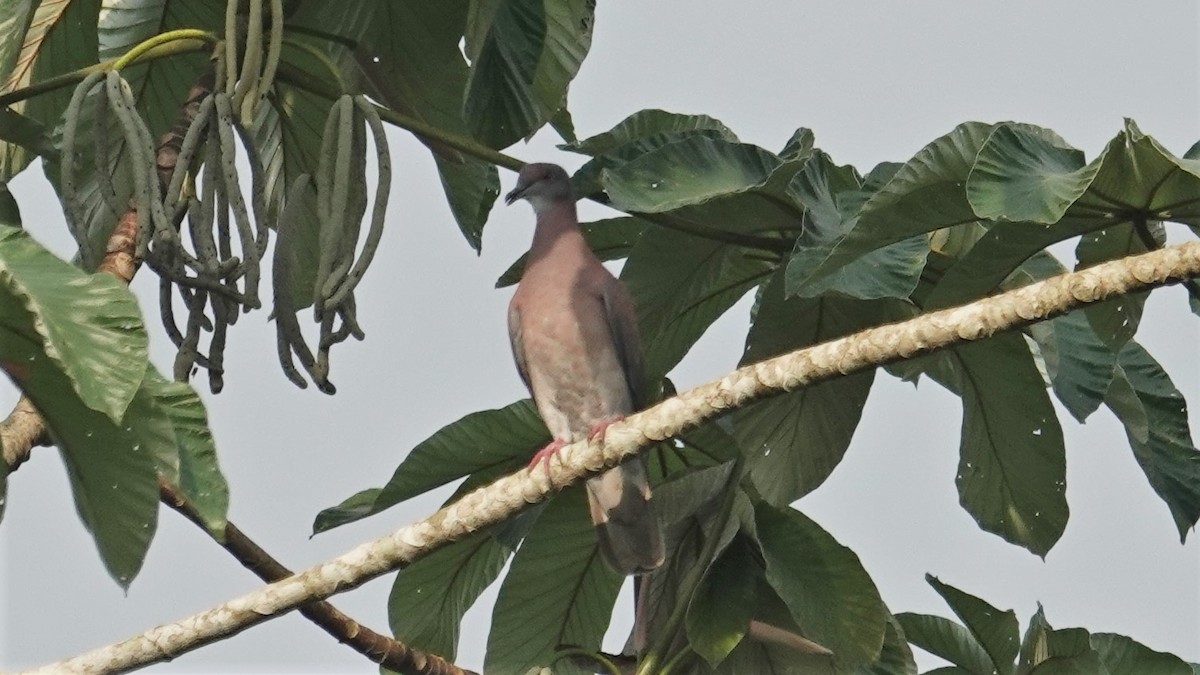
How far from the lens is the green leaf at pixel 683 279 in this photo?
3312mm

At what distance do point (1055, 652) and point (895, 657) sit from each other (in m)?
0.36

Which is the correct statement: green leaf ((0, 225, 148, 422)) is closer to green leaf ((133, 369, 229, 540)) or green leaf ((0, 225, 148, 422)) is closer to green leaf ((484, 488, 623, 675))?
green leaf ((133, 369, 229, 540))

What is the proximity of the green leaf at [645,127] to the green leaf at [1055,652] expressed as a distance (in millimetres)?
1275

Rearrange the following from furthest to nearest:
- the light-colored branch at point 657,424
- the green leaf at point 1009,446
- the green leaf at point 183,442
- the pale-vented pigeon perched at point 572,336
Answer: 1. the pale-vented pigeon perched at point 572,336
2. the green leaf at point 1009,446
3. the light-colored branch at point 657,424
4. the green leaf at point 183,442

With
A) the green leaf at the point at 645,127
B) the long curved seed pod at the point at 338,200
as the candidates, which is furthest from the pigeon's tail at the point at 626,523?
the long curved seed pod at the point at 338,200

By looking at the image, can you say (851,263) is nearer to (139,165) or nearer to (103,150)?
(139,165)

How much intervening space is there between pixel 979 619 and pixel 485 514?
1365 millimetres

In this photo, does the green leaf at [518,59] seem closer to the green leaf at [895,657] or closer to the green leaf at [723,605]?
the green leaf at [723,605]

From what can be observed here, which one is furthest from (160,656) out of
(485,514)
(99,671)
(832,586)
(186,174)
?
(832,586)

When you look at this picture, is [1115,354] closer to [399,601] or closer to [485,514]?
[485,514]

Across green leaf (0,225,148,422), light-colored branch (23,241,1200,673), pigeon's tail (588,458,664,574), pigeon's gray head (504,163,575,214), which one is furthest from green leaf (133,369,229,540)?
pigeon's gray head (504,163,575,214)

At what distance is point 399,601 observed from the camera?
11.9 ft

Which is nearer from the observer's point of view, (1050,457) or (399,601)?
(1050,457)

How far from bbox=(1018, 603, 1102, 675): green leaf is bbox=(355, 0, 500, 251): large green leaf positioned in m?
1.70
